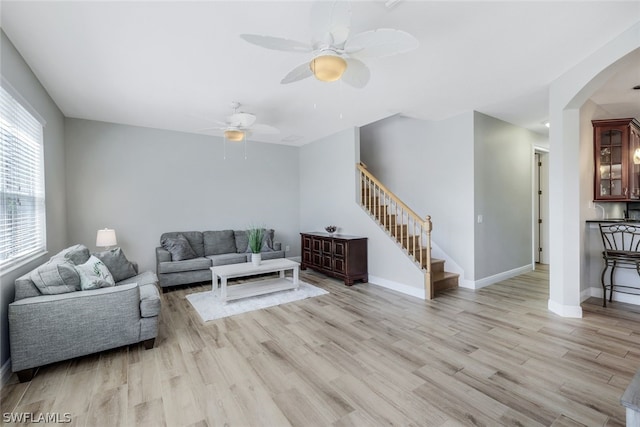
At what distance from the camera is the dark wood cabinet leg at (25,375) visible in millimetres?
2277

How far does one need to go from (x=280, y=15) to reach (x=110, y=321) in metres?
2.99

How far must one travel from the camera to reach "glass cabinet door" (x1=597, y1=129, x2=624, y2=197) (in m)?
4.25

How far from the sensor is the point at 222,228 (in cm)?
614

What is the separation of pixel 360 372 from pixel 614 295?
407cm

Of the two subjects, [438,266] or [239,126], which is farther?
[438,266]

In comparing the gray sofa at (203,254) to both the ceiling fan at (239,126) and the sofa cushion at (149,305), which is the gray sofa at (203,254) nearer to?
the sofa cushion at (149,305)

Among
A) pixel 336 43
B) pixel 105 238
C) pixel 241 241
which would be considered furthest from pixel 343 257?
pixel 105 238

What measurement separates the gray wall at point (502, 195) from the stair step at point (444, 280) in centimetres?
37

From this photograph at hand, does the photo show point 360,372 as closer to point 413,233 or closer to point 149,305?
point 149,305

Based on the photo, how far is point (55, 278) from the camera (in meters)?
2.53

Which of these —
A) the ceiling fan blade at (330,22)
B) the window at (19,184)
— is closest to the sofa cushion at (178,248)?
the window at (19,184)

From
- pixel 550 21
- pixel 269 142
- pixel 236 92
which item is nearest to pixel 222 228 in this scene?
pixel 269 142

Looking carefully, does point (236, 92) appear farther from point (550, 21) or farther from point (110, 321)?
point (550, 21)

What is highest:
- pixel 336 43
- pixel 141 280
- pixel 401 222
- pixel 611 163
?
pixel 336 43
